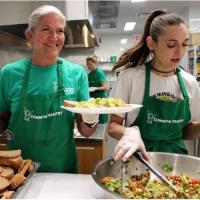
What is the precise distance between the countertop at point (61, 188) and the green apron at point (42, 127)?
0.19 metres

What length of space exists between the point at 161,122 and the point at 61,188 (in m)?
0.66

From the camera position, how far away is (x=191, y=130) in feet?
5.33

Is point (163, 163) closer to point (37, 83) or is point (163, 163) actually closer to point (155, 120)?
point (155, 120)

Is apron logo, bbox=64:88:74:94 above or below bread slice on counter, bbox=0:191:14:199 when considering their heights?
above

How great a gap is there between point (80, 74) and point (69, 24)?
0.96 m

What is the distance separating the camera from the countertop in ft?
3.76

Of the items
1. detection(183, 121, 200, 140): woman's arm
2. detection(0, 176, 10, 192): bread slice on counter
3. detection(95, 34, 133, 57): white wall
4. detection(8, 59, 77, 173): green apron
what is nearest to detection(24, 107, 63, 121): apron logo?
detection(8, 59, 77, 173): green apron

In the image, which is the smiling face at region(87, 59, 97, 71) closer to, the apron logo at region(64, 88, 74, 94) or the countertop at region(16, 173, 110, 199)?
the apron logo at region(64, 88, 74, 94)

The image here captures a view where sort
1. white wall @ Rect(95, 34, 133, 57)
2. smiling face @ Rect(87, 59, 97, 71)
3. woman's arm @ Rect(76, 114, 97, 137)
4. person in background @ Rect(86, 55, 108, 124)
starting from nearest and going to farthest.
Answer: woman's arm @ Rect(76, 114, 97, 137), smiling face @ Rect(87, 59, 97, 71), person in background @ Rect(86, 55, 108, 124), white wall @ Rect(95, 34, 133, 57)

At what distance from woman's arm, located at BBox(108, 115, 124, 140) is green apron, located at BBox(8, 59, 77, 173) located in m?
0.24

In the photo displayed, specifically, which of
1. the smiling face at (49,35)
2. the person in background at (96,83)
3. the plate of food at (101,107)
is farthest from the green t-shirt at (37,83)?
the person in background at (96,83)

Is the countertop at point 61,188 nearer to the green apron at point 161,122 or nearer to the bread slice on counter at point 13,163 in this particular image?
the bread slice on counter at point 13,163

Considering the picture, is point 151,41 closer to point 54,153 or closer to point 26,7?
point 54,153

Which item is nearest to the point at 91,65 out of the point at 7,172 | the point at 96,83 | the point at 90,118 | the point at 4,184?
the point at 96,83
